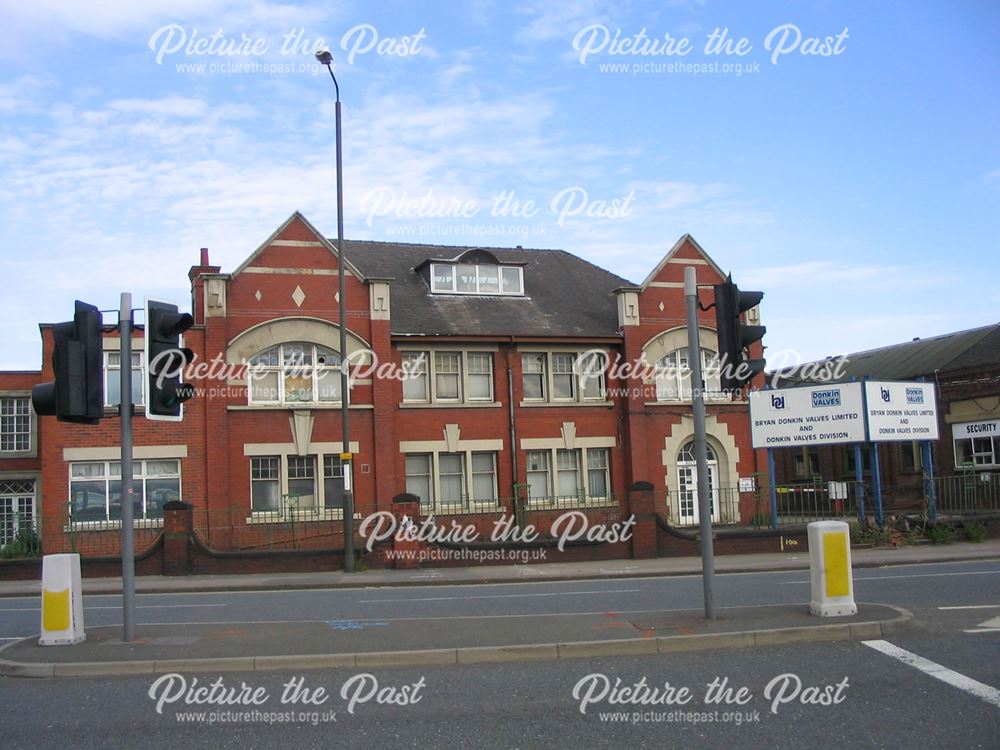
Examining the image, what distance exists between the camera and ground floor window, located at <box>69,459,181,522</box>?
26859mm

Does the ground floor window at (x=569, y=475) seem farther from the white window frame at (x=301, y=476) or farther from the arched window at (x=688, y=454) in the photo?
the white window frame at (x=301, y=476)

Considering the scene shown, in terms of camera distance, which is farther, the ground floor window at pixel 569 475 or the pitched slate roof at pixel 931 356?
the pitched slate roof at pixel 931 356

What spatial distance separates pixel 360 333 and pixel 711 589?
19476 millimetres

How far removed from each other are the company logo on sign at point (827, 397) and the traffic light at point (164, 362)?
19.8 metres

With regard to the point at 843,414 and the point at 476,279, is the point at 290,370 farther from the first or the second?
the point at 843,414

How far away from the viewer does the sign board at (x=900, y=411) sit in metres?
26.0

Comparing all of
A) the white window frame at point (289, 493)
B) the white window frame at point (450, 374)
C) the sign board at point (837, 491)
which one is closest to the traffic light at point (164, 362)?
the white window frame at point (289, 493)

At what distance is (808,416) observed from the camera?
26656 millimetres

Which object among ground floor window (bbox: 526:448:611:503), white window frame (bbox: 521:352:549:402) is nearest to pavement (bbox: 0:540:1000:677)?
ground floor window (bbox: 526:448:611:503)

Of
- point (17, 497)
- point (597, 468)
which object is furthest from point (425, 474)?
point (17, 497)

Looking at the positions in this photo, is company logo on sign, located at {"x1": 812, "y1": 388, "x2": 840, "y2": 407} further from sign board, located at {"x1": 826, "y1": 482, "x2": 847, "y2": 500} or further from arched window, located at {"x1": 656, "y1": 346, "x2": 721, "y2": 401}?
arched window, located at {"x1": 656, "y1": 346, "x2": 721, "y2": 401}

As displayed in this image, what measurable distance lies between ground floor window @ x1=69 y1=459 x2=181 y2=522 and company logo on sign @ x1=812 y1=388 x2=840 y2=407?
703 inches

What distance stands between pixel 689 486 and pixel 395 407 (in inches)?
407

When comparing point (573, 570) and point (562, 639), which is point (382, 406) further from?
point (562, 639)
